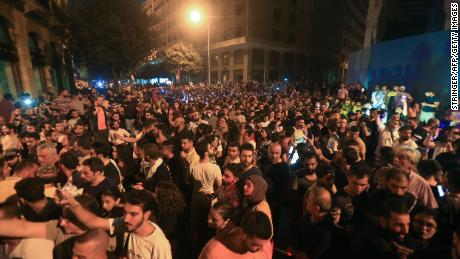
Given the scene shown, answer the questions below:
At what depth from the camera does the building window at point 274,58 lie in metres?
46.7

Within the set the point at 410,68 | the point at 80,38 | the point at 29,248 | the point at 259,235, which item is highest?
the point at 80,38

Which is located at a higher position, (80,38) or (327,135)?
(80,38)

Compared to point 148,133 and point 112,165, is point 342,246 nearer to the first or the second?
point 112,165

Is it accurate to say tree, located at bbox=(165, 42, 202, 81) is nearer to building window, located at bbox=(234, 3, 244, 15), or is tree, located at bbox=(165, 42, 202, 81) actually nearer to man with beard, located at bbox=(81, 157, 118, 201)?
building window, located at bbox=(234, 3, 244, 15)

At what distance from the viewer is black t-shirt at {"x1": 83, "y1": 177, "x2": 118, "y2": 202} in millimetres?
3814

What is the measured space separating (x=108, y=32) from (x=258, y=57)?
27.7 m

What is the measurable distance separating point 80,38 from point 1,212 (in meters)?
23.1

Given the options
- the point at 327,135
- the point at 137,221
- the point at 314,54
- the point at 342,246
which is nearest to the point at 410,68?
the point at 327,135

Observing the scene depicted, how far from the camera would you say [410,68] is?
17406 mm

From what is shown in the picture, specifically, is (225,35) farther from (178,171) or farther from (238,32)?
(178,171)

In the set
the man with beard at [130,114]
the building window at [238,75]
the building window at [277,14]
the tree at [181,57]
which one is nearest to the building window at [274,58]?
the building window at [277,14]

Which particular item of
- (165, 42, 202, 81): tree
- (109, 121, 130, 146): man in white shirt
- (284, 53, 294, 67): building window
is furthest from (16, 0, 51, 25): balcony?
Result: (284, 53, 294, 67): building window

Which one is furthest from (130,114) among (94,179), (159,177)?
(94,179)

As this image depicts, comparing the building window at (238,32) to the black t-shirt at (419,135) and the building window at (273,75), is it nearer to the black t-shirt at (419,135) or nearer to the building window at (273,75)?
the building window at (273,75)
